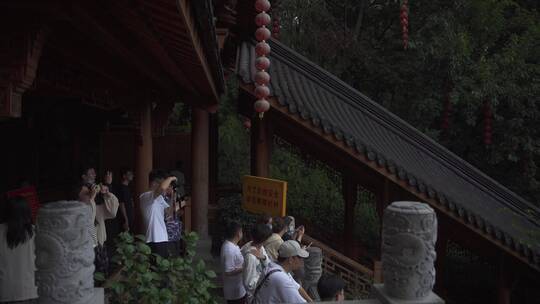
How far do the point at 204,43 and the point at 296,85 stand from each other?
179 inches

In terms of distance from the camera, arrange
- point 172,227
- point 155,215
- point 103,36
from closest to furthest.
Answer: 1. point 103,36
2. point 155,215
3. point 172,227

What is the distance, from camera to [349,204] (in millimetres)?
9266

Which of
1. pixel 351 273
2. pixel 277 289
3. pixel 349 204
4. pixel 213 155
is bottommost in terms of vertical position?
pixel 351 273

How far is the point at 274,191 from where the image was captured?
16.9 feet

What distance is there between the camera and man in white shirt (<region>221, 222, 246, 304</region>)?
3.90m

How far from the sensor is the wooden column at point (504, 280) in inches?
287

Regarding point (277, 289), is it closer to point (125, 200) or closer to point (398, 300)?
point (398, 300)

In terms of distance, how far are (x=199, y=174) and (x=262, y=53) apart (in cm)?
247

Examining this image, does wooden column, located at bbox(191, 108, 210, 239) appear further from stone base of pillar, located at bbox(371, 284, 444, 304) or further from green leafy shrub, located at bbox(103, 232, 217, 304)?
stone base of pillar, located at bbox(371, 284, 444, 304)

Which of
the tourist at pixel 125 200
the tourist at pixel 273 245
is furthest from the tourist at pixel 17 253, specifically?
the tourist at pixel 125 200

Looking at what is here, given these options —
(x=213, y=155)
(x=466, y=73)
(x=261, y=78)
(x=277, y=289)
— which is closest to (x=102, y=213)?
(x=277, y=289)

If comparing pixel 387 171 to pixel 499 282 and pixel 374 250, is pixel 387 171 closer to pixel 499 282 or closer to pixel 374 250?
pixel 499 282

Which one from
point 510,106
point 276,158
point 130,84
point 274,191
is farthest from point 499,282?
point 276,158

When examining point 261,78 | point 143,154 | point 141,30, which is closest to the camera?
point 141,30
